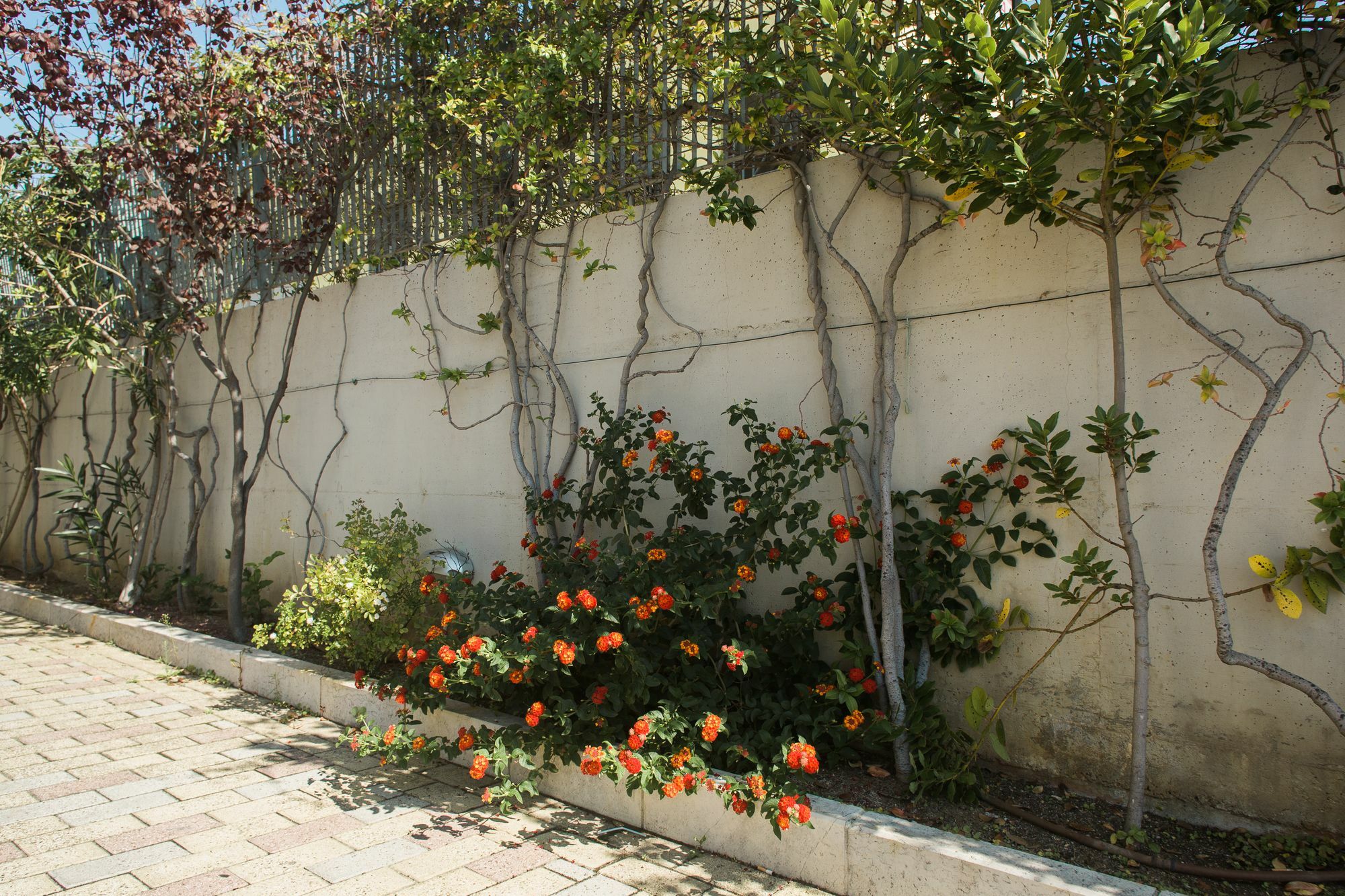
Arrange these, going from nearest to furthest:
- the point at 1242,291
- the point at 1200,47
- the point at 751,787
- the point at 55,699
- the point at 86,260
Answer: the point at 1200,47, the point at 1242,291, the point at 751,787, the point at 55,699, the point at 86,260

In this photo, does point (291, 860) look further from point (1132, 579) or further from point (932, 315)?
point (932, 315)

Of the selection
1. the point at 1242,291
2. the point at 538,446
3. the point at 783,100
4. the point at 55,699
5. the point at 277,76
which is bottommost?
the point at 55,699

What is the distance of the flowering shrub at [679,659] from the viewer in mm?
3301

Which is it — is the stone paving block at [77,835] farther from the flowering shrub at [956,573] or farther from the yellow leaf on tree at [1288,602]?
the yellow leaf on tree at [1288,602]

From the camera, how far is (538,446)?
5023 millimetres

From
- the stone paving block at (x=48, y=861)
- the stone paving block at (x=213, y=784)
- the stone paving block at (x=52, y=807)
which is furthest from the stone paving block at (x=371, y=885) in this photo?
the stone paving block at (x=52, y=807)

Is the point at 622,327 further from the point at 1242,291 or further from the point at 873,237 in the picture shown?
the point at 1242,291

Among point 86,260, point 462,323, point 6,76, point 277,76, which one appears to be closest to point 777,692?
point 462,323

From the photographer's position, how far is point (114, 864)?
10.2ft

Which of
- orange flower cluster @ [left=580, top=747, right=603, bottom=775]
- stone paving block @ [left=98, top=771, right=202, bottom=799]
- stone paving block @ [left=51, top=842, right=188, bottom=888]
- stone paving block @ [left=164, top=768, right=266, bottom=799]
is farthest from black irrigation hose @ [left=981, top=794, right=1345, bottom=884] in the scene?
stone paving block @ [left=98, top=771, right=202, bottom=799]

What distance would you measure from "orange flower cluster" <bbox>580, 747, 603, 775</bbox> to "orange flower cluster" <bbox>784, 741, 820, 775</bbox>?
25.9 inches

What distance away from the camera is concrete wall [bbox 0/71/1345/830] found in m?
2.92

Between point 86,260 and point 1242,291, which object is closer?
point 1242,291

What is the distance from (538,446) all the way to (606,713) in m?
1.91
